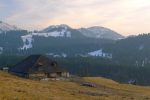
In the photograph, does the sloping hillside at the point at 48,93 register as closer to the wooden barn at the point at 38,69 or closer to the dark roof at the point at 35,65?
the wooden barn at the point at 38,69

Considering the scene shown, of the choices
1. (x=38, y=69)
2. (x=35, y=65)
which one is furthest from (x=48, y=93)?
(x=35, y=65)

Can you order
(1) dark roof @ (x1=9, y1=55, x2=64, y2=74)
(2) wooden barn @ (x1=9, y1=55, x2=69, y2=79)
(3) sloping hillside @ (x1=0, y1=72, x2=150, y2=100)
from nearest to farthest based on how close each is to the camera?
(3) sloping hillside @ (x1=0, y1=72, x2=150, y2=100), (2) wooden barn @ (x1=9, y1=55, x2=69, y2=79), (1) dark roof @ (x1=9, y1=55, x2=64, y2=74)

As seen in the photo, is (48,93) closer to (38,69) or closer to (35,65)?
(38,69)

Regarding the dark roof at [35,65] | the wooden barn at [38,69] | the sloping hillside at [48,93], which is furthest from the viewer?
the dark roof at [35,65]

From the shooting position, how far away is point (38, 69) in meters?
89.2

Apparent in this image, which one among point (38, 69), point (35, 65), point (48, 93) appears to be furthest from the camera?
point (35, 65)

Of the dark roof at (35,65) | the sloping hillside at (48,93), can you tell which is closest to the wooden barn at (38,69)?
the dark roof at (35,65)

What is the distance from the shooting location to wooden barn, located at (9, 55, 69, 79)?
287 ft

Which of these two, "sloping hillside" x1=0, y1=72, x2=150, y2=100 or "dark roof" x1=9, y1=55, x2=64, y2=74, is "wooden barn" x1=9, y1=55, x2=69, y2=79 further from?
"sloping hillside" x1=0, y1=72, x2=150, y2=100

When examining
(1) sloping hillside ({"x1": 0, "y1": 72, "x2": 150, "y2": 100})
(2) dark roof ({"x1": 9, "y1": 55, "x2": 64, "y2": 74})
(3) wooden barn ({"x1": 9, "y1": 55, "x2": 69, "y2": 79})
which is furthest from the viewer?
(2) dark roof ({"x1": 9, "y1": 55, "x2": 64, "y2": 74})

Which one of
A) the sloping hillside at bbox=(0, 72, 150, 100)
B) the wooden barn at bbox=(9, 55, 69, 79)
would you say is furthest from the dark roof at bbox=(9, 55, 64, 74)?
the sloping hillside at bbox=(0, 72, 150, 100)

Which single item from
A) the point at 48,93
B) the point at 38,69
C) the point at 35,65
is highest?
the point at 35,65

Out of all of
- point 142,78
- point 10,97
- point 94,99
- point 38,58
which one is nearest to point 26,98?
point 10,97

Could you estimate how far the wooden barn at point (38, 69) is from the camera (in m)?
87.6
